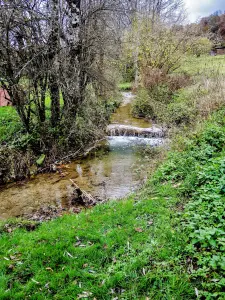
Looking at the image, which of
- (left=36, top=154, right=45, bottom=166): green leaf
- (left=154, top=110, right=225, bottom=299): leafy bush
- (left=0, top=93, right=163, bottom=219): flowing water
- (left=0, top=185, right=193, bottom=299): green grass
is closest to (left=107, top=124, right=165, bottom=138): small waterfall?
(left=0, top=93, right=163, bottom=219): flowing water

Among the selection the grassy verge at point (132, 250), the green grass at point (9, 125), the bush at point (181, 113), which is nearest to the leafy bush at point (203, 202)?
the grassy verge at point (132, 250)

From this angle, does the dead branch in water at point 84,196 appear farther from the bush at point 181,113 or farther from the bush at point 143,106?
the bush at point 143,106

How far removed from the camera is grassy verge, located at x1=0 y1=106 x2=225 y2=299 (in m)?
2.84

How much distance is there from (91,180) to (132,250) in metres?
3.73

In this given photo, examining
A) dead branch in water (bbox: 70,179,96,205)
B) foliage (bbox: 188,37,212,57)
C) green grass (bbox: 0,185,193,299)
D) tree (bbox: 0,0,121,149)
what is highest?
foliage (bbox: 188,37,212,57)

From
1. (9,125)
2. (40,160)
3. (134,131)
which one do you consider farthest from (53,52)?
(134,131)

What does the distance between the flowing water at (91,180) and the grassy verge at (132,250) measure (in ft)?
4.57

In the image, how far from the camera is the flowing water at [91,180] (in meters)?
5.89

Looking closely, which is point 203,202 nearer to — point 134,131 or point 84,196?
point 84,196

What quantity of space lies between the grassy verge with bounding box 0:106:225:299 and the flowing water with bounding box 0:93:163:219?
4.57ft

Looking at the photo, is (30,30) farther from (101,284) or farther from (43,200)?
(101,284)

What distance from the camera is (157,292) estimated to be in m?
2.76

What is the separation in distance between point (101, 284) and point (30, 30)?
275 inches

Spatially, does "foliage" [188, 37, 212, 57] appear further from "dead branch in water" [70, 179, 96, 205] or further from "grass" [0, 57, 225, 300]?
"dead branch in water" [70, 179, 96, 205]
